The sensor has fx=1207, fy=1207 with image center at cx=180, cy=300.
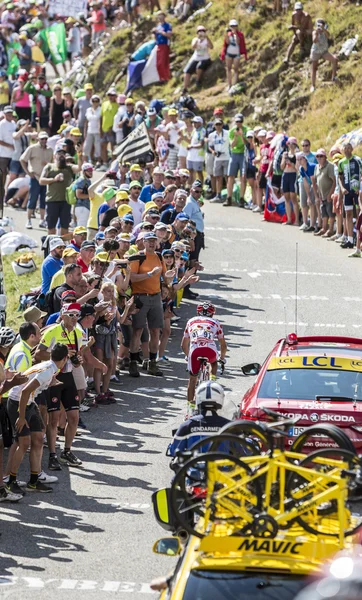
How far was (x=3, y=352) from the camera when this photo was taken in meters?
11.5

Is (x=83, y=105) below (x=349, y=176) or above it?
above

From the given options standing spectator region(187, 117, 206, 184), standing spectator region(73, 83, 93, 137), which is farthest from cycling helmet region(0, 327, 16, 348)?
standing spectator region(73, 83, 93, 137)

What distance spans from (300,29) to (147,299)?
1843 cm

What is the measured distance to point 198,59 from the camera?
36.2 m

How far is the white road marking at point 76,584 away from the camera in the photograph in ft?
30.3

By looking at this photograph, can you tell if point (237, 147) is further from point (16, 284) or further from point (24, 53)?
point (24, 53)

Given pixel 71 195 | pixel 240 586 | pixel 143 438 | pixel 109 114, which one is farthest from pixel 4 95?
pixel 240 586

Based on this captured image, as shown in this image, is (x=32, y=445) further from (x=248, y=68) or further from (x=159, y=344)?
(x=248, y=68)

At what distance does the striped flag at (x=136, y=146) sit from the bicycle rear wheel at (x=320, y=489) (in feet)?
64.0

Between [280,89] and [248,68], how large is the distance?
1.87 metres

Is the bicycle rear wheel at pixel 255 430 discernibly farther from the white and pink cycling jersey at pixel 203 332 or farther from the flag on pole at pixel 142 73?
the flag on pole at pixel 142 73

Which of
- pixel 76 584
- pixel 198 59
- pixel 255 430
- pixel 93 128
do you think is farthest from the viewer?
pixel 198 59

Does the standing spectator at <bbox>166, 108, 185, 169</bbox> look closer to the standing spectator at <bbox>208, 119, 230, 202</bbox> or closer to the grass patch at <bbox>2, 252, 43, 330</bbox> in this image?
the standing spectator at <bbox>208, 119, 230, 202</bbox>

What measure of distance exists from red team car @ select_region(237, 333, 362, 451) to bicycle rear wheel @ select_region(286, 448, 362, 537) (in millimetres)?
4044
